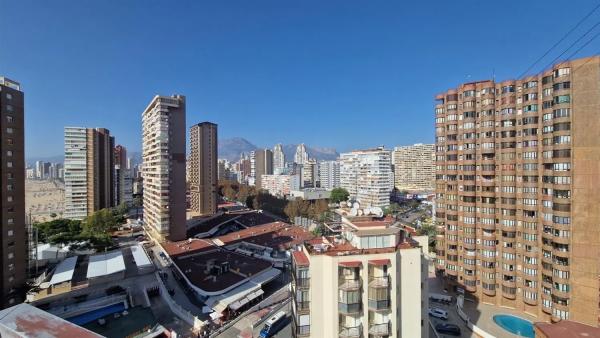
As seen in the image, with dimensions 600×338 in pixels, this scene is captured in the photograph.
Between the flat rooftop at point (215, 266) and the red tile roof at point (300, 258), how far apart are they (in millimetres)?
13005

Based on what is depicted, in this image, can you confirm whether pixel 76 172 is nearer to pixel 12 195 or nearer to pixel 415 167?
pixel 12 195

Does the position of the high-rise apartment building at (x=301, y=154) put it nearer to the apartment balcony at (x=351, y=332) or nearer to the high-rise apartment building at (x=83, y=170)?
the high-rise apartment building at (x=83, y=170)

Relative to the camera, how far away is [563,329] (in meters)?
14.3

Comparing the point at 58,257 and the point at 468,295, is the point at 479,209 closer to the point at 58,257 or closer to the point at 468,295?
the point at 468,295

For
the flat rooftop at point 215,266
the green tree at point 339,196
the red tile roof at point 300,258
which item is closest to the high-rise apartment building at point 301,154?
the green tree at point 339,196

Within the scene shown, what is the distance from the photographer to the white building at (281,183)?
4264 inches

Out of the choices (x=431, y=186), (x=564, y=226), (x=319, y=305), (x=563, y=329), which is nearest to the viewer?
(x=319, y=305)

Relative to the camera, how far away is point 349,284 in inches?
497

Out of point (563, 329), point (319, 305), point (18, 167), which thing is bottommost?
point (563, 329)

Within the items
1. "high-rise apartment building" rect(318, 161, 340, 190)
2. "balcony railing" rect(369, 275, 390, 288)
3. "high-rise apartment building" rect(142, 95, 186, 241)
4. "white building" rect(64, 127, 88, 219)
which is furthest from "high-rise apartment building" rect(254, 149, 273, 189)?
"balcony railing" rect(369, 275, 390, 288)

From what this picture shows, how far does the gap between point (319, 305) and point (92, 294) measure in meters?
22.6

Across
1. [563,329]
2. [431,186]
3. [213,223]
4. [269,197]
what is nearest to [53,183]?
[269,197]

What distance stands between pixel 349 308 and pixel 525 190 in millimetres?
18722

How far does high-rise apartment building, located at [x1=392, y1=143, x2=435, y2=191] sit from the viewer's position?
329ft
